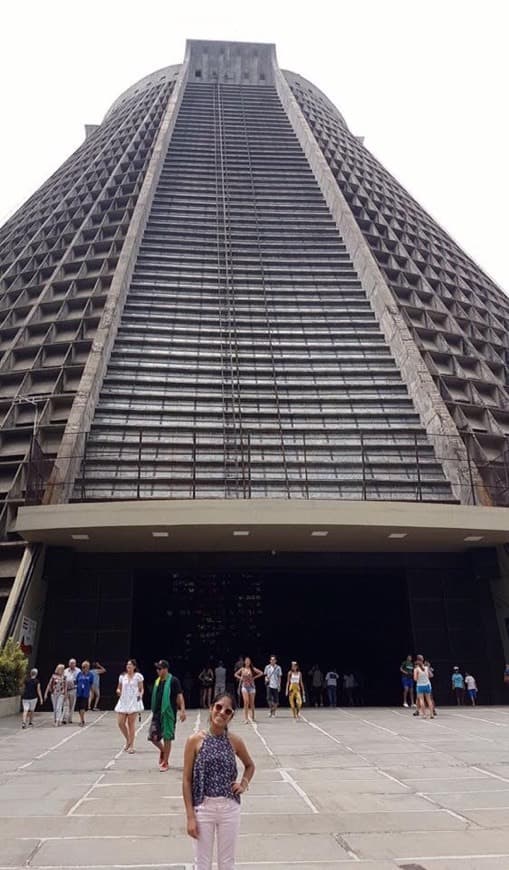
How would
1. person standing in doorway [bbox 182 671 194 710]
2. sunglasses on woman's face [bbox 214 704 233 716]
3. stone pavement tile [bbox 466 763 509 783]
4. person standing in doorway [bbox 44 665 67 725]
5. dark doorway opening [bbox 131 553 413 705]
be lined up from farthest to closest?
dark doorway opening [bbox 131 553 413 705], person standing in doorway [bbox 182 671 194 710], person standing in doorway [bbox 44 665 67 725], stone pavement tile [bbox 466 763 509 783], sunglasses on woman's face [bbox 214 704 233 716]

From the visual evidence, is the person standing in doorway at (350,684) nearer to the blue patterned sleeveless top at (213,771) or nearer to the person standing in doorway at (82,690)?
the person standing in doorway at (82,690)

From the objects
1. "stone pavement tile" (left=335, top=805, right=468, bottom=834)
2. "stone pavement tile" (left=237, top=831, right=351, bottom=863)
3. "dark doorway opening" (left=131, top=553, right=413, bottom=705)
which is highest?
"dark doorway opening" (left=131, top=553, right=413, bottom=705)

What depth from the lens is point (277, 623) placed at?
2347cm

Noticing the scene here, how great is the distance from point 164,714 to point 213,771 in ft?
16.7

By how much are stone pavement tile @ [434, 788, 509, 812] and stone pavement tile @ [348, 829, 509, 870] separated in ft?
2.95

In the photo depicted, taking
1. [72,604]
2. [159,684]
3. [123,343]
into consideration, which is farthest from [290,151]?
[159,684]

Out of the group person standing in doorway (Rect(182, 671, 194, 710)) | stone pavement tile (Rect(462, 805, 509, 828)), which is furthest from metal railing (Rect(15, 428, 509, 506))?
stone pavement tile (Rect(462, 805, 509, 828))

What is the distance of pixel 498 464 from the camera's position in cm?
1938

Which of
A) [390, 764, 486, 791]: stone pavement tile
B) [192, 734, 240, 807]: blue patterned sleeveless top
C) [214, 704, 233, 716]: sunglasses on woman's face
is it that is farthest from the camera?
[390, 764, 486, 791]: stone pavement tile

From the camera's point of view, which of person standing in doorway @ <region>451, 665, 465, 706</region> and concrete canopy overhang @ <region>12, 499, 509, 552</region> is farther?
person standing in doorway @ <region>451, 665, 465, 706</region>

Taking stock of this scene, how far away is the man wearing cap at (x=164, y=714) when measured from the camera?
8.12 metres

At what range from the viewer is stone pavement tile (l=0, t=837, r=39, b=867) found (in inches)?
172

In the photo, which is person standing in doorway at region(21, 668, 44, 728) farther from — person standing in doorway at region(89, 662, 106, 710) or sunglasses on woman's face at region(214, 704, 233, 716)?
sunglasses on woman's face at region(214, 704, 233, 716)

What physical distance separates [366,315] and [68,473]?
14398 mm
